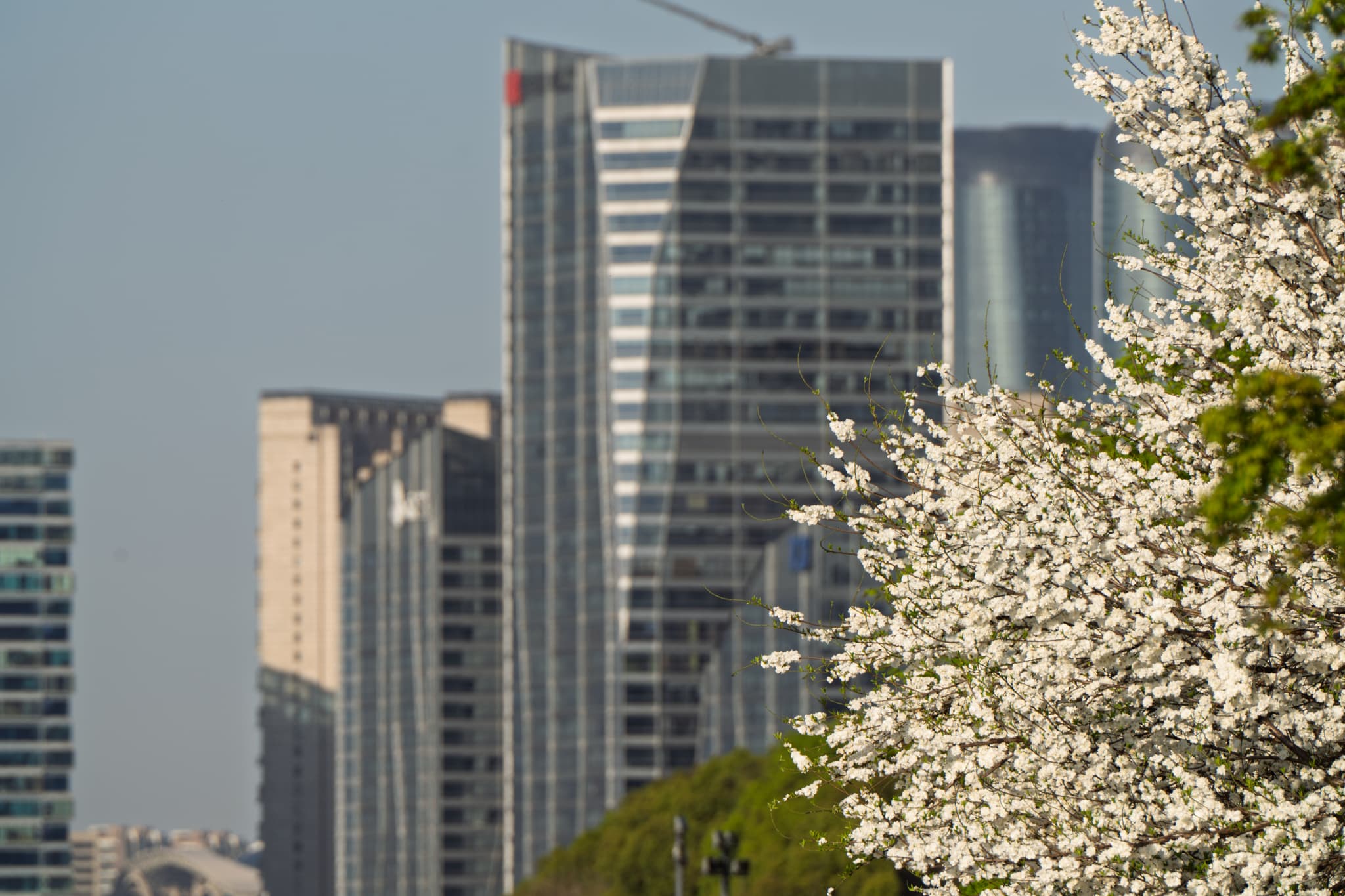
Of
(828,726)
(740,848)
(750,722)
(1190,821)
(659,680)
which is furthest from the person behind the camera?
(659,680)

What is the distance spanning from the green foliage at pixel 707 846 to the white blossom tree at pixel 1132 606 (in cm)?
4226

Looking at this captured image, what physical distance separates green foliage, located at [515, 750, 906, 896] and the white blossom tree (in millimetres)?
42255

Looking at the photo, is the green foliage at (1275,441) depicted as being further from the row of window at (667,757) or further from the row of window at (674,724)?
the row of window at (674,724)

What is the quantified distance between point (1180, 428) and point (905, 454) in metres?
3.54

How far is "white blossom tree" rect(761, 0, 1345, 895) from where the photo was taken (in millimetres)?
18391

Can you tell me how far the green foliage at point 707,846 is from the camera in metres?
71.7

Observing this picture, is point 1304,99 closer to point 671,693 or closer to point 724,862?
point 724,862

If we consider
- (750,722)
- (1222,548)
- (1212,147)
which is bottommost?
(750,722)

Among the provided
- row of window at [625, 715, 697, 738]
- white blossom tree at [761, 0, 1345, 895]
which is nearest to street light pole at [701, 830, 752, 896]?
white blossom tree at [761, 0, 1345, 895]

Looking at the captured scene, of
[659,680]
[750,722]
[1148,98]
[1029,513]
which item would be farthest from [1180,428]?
[659,680]

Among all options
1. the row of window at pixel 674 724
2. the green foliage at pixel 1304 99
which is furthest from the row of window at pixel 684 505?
the green foliage at pixel 1304 99

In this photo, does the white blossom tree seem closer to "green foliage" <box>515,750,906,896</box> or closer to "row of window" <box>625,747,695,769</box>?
"green foliage" <box>515,750,906,896</box>

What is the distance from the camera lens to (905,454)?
23.2m

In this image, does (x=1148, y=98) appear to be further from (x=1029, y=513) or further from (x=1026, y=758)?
(x=1026, y=758)
